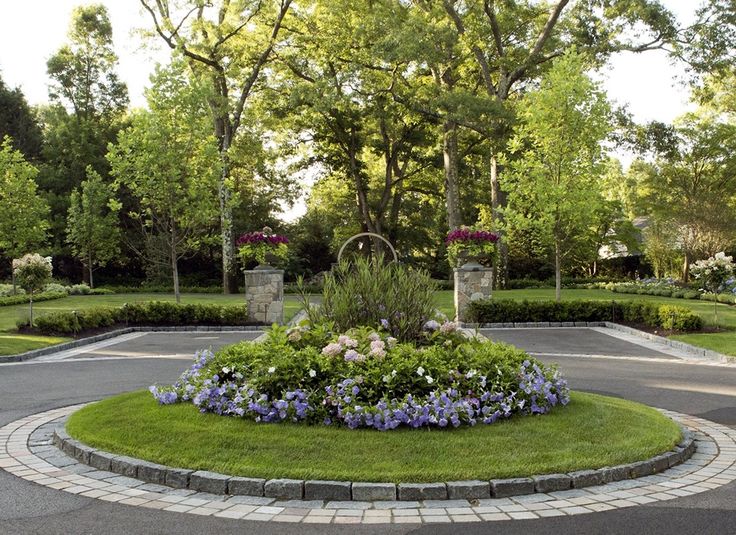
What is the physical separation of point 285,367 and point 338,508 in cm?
198

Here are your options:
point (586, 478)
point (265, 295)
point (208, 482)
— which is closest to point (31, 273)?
point (265, 295)

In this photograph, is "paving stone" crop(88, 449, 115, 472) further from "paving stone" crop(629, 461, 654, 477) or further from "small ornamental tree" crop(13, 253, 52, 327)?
"small ornamental tree" crop(13, 253, 52, 327)

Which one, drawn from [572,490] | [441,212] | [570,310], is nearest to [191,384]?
Answer: [572,490]

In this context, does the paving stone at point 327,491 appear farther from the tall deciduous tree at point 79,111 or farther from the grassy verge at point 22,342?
the tall deciduous tree at point 79,111

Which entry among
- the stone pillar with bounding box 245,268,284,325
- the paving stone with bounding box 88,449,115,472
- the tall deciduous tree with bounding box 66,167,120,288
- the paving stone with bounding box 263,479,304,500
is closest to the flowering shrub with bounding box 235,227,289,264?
the stone pillar with bounding box 245,268,284,325

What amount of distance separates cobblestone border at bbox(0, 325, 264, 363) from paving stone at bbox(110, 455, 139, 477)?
295 inches

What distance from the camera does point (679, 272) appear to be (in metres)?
34.9

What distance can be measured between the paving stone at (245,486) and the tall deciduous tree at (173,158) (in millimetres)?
14780

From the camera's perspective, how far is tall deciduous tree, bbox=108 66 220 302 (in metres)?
18.2

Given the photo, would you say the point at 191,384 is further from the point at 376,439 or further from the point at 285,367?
the point at 376,439

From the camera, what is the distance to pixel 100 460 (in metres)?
5.09

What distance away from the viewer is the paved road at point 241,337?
3846 mm

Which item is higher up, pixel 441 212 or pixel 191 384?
pixel 441 212

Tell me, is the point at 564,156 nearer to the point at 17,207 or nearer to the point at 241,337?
the point at 241,337
